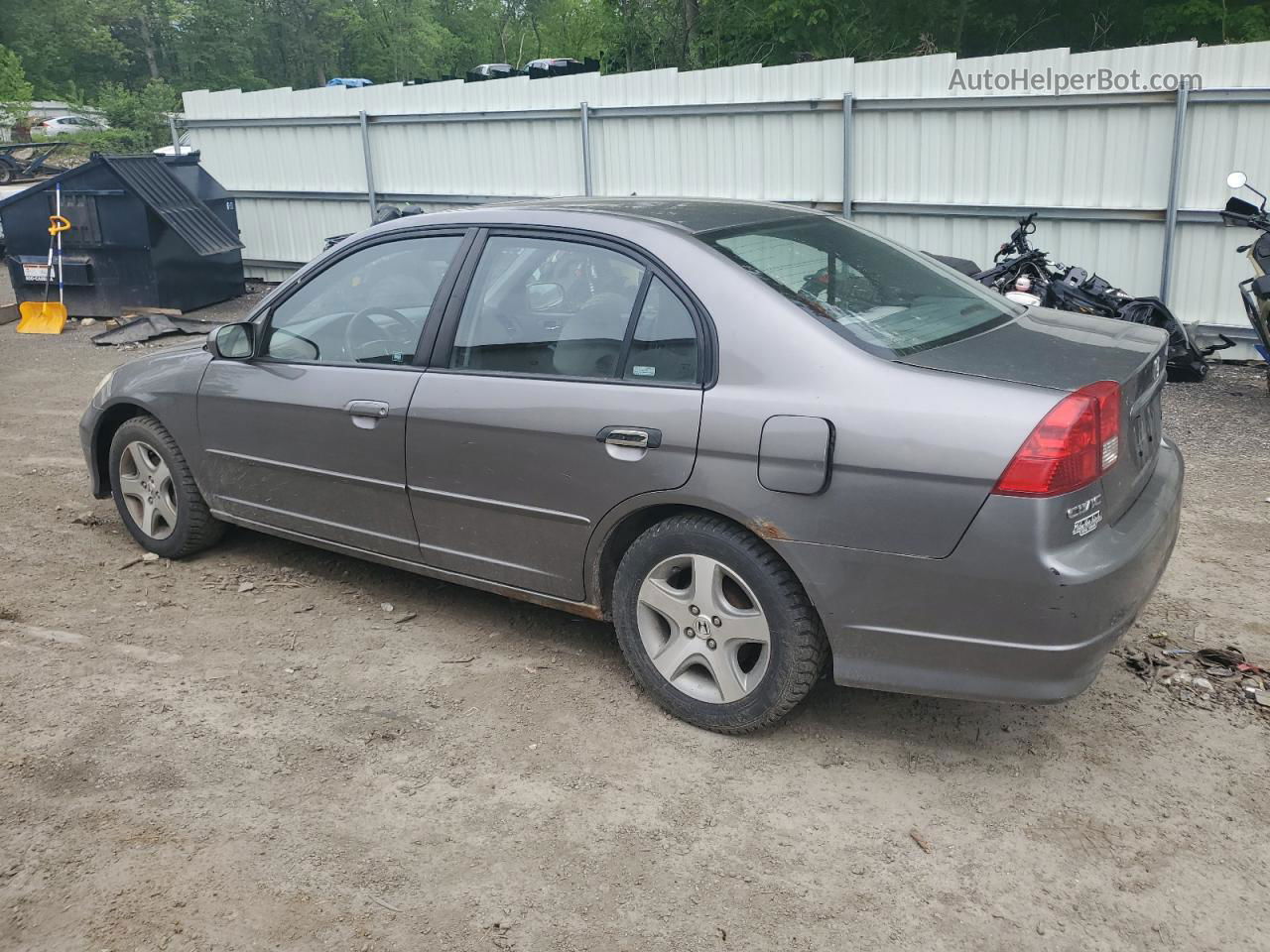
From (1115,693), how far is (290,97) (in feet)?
42.2

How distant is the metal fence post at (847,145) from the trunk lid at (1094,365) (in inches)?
271

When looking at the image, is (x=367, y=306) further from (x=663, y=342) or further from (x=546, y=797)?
(x=546, y=797)

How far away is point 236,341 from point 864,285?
252 cm

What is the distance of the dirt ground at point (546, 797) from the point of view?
9.21 feet

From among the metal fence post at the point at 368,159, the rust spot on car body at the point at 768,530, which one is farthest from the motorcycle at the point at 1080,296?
the metal fence post at the point at 368,159

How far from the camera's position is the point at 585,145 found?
12.0 meters

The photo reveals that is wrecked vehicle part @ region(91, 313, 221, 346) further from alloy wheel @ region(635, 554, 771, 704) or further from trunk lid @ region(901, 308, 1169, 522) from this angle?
trunk lid @ region(901, 308, 1169, 522)

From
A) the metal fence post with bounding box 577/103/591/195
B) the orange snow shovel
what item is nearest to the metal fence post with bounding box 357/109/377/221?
the metal fence post with bounding box 577/103/591/195

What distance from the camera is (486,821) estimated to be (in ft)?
10.6

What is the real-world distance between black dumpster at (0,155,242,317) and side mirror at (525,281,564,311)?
370 inches

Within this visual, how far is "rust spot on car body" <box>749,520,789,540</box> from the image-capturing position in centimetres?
329

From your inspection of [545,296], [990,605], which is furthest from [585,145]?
[990,605]

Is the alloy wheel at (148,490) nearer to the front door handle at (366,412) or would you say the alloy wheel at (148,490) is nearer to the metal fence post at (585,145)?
the front door handle at (366,412)

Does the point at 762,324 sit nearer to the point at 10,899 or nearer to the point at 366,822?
the point at 366,822
